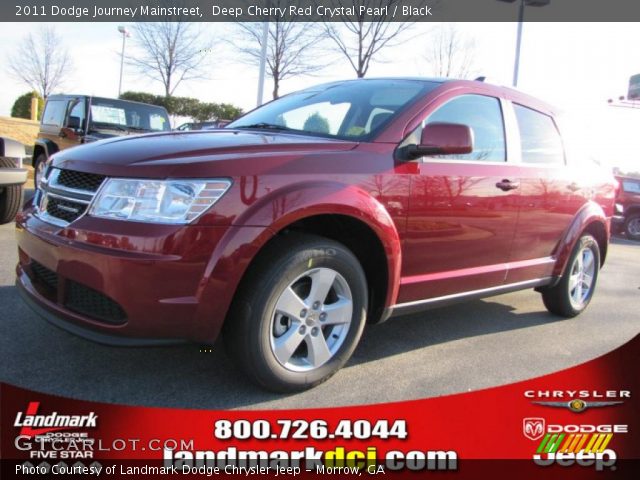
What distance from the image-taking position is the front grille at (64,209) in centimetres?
249

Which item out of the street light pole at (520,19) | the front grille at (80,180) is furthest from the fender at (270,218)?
the street light pole at (520,19)

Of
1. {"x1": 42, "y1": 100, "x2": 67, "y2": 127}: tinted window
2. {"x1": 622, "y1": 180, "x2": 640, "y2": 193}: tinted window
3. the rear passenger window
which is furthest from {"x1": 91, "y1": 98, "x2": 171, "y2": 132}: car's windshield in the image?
{"x1": 622, "y1": 180, "x2": 640, "y2": 193}: tinted window

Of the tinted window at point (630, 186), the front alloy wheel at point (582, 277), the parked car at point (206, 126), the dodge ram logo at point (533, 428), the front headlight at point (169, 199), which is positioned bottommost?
the dodge ram logo at point (533, 428)

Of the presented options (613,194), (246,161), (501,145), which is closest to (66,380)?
(246,161)

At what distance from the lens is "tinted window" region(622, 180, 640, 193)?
45.8ft

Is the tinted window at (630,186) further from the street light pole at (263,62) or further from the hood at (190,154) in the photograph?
the hood at (190,154)

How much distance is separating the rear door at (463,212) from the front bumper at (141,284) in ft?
4.00

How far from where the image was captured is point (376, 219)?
281 cm

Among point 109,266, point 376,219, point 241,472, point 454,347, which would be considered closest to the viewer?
point 241,472

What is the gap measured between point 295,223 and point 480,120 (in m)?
1.69

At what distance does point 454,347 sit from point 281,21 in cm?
1407

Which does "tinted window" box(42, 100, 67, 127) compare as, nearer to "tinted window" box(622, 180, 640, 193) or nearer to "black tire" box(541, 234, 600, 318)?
"black tire" box(541, 234, 600, 318)

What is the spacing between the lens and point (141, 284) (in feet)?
7.36

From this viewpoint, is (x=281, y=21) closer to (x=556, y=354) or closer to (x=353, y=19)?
(x=353, y=19)
